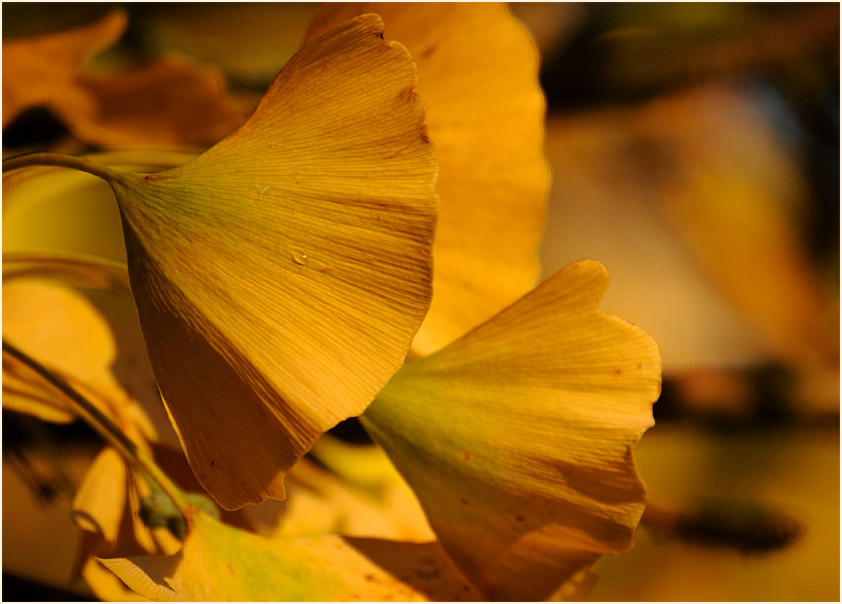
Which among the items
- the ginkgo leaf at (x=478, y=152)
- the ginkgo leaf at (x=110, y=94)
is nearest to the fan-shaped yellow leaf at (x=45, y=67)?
the ginkgo leaf at (x=110, y=94)

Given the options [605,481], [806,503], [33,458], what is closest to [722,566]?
[806,503]

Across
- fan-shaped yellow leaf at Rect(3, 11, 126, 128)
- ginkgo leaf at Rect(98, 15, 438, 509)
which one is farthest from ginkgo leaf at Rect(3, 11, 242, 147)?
ginkgo leaf at Rect(98, 15, 438, 509)

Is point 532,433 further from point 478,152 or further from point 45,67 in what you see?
point 45,67

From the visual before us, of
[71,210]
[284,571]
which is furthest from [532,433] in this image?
[71,210]

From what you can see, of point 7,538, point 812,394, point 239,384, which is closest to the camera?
point 239,384

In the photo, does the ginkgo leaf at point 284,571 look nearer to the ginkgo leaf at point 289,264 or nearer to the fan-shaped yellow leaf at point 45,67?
the ginkgo leaf at point 289,264

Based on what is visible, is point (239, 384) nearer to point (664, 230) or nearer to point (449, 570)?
point (449, 570)

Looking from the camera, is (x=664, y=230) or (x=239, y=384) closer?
(x=239, y=384)
